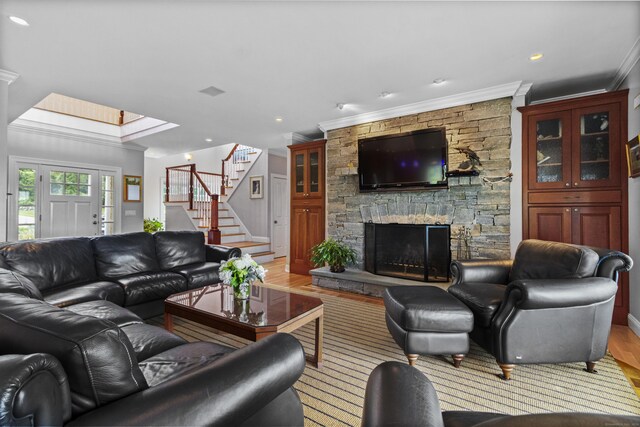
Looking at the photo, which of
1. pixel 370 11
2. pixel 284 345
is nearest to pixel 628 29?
pixel 370 11

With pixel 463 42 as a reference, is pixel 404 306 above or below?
below

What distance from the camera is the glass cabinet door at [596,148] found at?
310 cm

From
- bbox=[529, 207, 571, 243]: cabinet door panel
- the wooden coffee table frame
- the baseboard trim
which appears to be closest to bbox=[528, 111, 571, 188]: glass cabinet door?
bbox=[529, 207, 571, 243]: cabinet door panel

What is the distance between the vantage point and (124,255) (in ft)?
10.6

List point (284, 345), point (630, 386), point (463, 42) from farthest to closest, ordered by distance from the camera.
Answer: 1. point (463, 42)
2. point (630, 386)
3. point (284, 345)

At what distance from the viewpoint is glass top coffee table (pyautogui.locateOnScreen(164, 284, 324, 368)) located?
75.1 inches

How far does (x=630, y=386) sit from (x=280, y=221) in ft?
20.9

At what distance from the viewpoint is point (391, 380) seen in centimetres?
91

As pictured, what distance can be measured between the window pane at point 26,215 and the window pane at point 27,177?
41 cm

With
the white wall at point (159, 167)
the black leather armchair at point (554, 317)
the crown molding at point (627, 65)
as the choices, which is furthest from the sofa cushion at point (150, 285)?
the white wall at point (159, 167)

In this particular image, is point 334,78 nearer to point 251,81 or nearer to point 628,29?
point 251,81

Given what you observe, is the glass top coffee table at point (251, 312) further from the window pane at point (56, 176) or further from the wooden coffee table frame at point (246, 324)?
the window pane at point (56, 176)

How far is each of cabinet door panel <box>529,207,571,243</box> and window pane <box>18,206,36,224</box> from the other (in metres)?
7.85

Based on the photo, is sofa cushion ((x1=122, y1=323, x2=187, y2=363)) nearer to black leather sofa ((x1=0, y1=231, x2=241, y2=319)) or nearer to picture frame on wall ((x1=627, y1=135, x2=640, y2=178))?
black leather sofa ((x1=0, y1=231, x2=241, y2=319))
